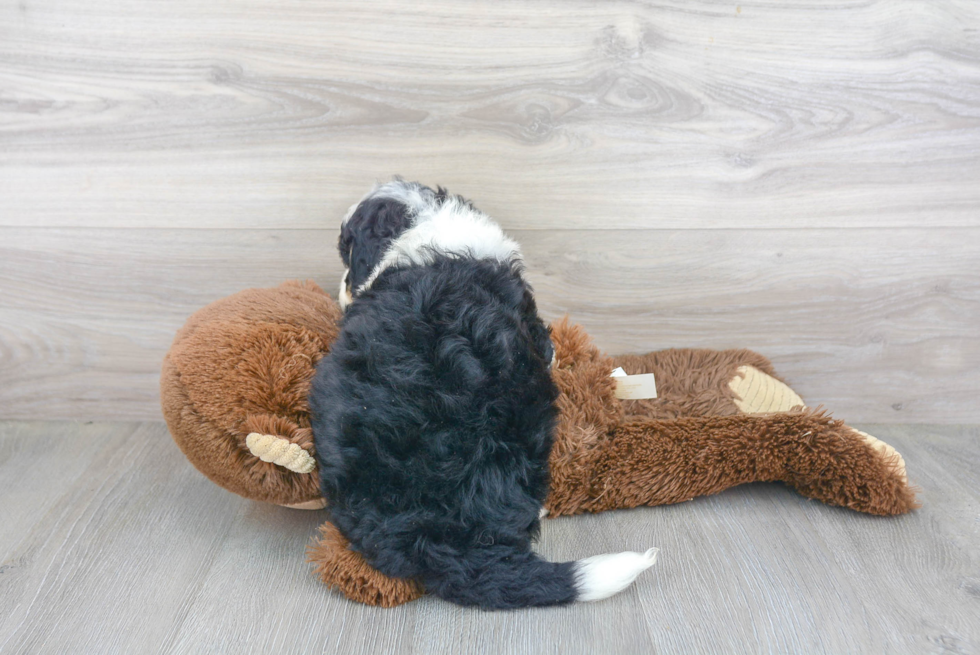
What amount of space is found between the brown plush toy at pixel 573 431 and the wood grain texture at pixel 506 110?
25 centimetres

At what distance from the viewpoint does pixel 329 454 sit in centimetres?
80

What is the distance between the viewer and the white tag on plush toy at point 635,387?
3.31 feet

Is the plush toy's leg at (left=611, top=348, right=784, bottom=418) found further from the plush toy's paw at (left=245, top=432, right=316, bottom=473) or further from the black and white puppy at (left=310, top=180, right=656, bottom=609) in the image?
the plush toy's paw at (left=245, top=432, right=316, bottom=473)

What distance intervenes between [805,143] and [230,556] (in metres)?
1.07

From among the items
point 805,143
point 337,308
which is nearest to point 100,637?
point 337,308

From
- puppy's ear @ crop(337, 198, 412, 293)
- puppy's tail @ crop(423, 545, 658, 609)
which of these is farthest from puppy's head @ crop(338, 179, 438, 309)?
puppy's tail @ crop(423, 545, 658, 609)

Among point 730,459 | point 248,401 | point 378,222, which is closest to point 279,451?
point 248,401

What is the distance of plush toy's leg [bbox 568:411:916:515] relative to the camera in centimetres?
96

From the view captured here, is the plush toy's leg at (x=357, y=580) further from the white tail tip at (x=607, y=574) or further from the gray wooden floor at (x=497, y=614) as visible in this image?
the white tail tip at (x=607, y=574)

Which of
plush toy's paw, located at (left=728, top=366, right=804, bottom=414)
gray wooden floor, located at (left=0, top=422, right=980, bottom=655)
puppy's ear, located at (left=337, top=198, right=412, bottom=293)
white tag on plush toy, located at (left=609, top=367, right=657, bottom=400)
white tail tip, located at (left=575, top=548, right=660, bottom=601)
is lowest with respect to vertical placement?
gray wooden floor, located at (left=0, top=422, right=980, bottom=655)

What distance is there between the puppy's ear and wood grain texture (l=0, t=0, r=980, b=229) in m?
0.25

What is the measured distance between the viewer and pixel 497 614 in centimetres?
79

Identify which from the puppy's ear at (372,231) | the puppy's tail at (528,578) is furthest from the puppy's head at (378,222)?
the puppy's tail at (528,578)

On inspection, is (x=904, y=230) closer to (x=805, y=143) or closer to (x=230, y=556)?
(x=805, y=143)
